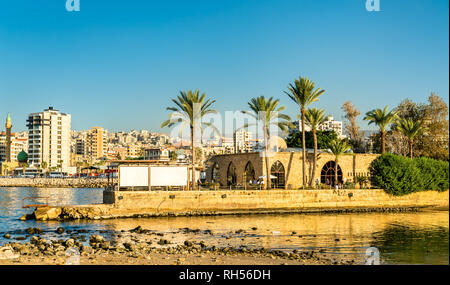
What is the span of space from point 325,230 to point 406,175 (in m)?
21.1

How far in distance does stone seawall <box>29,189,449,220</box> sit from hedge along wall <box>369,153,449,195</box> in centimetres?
100

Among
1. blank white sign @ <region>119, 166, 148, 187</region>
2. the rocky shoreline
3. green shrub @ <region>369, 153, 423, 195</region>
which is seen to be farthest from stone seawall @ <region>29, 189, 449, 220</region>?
the rocky shoreline

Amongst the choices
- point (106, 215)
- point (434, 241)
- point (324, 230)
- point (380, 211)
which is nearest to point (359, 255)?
point (434, 241)

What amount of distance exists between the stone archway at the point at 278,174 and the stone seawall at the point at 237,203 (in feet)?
18.9

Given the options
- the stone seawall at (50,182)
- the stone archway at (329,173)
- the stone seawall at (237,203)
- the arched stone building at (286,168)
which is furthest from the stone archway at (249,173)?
the stone seawall at (50,182)

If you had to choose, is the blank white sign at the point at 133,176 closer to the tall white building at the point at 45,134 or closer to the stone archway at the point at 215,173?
the stone archway at the point at 215,173

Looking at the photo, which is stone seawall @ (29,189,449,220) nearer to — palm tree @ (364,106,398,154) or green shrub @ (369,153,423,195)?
green shrub @ (369,153,423,195)

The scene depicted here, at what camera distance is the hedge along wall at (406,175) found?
4947 centimetres

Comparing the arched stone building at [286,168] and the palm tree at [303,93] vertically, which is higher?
the palm tree at [303,93]

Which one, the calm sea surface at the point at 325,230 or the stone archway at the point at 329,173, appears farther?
the stone archway at the point at 329,173

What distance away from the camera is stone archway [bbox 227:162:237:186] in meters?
57.6

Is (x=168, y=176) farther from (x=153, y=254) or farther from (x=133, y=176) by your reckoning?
(x=153, y=254)

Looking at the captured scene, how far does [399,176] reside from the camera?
50.8m
